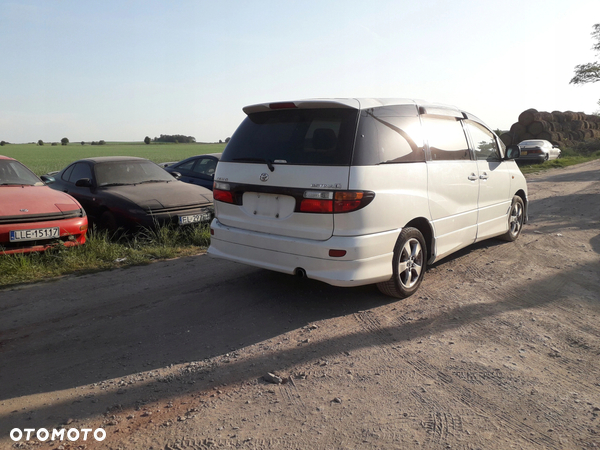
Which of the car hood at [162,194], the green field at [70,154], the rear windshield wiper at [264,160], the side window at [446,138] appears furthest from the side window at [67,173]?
the green field at [70,154]

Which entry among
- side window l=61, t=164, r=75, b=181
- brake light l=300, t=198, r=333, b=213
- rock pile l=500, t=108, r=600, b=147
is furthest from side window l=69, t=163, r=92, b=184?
rock pile l=500, t=108, r=600, b=147

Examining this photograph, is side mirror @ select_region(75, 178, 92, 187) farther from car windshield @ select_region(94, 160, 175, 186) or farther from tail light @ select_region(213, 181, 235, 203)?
tail light @ select_region(213, 181, 235, 203)

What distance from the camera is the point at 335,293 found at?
17.1ft

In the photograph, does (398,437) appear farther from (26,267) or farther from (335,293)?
(26,267)

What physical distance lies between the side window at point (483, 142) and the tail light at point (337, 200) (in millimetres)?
2485

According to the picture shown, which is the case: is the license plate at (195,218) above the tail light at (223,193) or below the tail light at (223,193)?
below

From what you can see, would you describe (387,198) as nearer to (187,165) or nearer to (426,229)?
(426,229)

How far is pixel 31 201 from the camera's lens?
6.85 metres

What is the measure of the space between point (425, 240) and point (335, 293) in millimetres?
1124

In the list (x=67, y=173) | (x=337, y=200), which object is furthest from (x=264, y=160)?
(x=67, y=173)

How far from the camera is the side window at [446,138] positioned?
5301 millimetres

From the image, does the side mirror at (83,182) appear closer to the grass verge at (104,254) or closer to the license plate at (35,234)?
the grass verge at (104,254)

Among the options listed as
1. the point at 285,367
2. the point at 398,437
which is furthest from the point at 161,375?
the point at 398,437

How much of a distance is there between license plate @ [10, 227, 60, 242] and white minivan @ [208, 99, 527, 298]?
2717 mm
